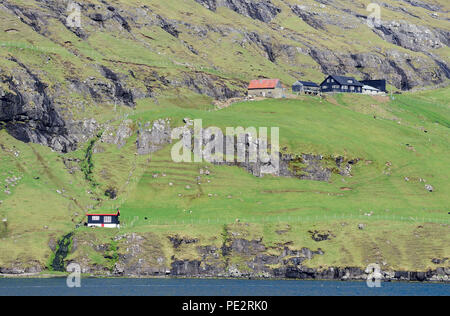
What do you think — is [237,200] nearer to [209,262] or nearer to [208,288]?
[209,262]

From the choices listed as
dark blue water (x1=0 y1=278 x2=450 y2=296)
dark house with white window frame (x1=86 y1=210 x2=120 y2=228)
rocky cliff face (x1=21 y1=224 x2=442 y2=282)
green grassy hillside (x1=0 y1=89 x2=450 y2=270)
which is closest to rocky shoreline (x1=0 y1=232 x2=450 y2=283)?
rocky cliff face (x1=21 y1=224 x2=442 y2=282)

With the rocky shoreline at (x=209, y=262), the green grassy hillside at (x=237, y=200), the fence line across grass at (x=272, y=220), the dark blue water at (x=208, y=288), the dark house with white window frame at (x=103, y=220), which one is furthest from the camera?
the fence line across grass at (x=272, y=220)

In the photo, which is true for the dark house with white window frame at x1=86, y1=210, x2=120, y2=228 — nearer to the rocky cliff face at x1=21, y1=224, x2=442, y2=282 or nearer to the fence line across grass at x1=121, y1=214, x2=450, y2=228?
the fence line across grass at x1=121, y1=214, x2=450, y2=228

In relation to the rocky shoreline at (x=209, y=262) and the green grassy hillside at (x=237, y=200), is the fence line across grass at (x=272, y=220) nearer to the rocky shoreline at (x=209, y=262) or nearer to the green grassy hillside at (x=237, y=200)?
the green grassy hillside at (x=237, y=200)

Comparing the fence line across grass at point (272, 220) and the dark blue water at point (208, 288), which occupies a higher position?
the fence line across grass at point (272, 220)

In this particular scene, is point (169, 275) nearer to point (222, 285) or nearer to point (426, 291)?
point (222, 285)

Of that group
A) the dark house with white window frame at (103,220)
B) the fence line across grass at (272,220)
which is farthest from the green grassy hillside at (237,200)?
the dark house with white window frame at (103,220)

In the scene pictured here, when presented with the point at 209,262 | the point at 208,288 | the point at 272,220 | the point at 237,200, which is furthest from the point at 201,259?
the point at 237,200

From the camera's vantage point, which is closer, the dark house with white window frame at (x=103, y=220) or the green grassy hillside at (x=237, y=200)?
the green grassy hillside at (x=237, y=200)

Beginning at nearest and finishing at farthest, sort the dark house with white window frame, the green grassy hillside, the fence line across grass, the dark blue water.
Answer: the dark blue water < the green grassy hillside < the dark house with white window frame < the fence line across grass
